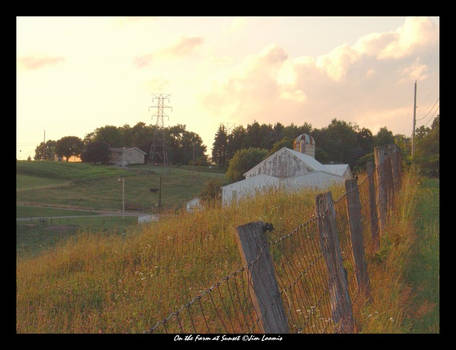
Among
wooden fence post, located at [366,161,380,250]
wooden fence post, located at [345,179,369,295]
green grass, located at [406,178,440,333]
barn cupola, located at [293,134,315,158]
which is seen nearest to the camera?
wooden fence post, located at [345,179,369,295]

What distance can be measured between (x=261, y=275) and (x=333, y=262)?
150 cm

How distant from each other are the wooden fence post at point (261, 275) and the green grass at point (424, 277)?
8.80 feet

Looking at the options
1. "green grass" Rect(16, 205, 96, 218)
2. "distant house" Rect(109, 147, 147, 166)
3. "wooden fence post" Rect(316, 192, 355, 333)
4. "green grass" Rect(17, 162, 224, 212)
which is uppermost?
"distant house" Rect(109, 147, 147, 166)

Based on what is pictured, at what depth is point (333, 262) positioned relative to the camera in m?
3.91

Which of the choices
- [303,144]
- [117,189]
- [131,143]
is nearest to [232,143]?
[117,189]

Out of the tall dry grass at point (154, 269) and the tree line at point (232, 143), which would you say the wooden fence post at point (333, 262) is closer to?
the tall dry grass at point (154, 269)

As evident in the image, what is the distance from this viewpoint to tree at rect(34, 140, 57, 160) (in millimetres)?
120500

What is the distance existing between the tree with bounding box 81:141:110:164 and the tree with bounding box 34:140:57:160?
70.7 ft

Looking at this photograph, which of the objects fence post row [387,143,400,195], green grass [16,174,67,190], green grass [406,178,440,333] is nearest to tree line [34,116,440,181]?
green grass [16,174,67,190]

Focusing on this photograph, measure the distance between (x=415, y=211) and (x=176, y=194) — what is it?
61.2 meters

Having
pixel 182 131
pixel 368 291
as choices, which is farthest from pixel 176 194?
pixel 368 291

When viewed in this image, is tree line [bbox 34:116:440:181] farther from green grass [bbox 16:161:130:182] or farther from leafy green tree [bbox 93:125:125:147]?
green grass [bbox 16:161:130:182]

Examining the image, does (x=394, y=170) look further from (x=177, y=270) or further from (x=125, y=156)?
(x=125, y=156)
